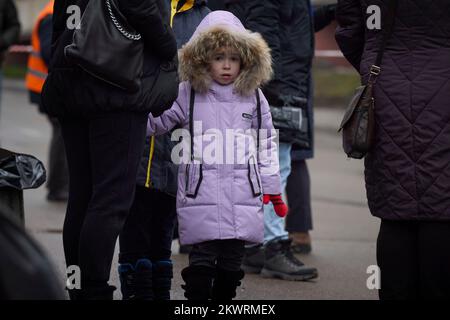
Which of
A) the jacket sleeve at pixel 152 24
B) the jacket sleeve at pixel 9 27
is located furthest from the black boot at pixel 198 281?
the jacket sleeve at pixel 9 27

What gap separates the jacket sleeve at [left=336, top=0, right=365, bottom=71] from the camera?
4.90m

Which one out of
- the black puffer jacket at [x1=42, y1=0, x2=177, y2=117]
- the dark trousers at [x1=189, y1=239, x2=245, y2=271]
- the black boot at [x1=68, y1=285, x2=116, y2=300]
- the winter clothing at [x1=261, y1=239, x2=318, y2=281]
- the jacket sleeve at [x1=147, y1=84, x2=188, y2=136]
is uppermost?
the black puffer jacket at [x1=42, y1=0, x2=177, y2=117]

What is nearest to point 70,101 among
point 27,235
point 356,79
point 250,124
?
point 250,124

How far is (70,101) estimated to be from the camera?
4.79m

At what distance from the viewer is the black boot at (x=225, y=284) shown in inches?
202

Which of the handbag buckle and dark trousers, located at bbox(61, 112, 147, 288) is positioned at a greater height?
the handbag buckle

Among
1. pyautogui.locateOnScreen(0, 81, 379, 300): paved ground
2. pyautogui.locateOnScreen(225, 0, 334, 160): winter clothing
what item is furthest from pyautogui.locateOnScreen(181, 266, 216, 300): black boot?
pyautogui.locateOnScreen(225, 0, 334, 160): winter clothing

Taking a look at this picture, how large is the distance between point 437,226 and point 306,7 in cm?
263

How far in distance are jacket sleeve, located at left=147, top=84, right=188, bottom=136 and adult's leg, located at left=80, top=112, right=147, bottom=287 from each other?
1.02ft

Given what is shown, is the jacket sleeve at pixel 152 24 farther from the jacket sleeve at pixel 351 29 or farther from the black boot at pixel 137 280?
the black boot at pixel 137 280

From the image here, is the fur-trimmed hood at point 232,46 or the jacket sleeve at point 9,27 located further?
the jacket sleeve at point 9,27

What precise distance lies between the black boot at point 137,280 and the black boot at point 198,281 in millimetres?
247

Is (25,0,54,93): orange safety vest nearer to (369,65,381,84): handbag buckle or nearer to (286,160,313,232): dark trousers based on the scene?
(286,160,313,232): dark trousers

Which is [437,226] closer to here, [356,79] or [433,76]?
[433,76]
